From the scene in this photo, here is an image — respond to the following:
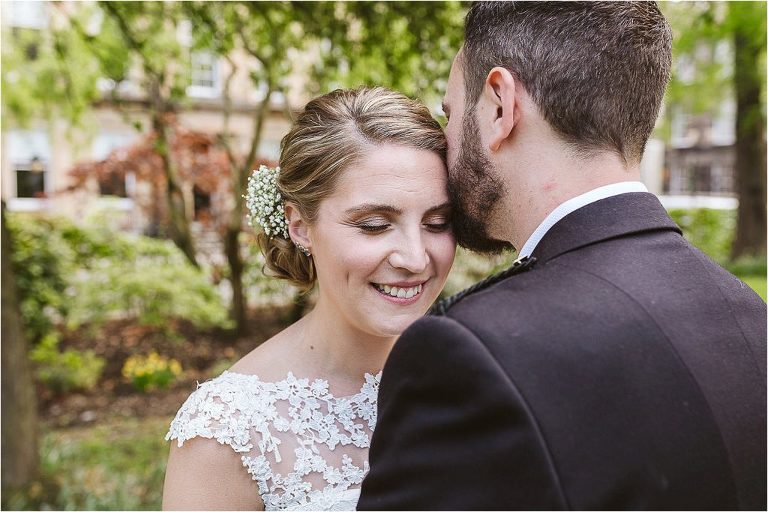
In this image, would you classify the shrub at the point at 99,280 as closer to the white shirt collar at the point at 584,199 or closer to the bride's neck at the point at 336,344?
the bride's neck at the point at 336,344

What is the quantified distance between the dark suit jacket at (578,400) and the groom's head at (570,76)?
0.40 metres

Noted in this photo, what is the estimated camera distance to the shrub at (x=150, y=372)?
8789 mm

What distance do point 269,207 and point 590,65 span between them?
141 centimetres

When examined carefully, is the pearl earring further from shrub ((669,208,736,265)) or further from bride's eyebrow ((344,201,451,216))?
shrub ((669,208,736,265))

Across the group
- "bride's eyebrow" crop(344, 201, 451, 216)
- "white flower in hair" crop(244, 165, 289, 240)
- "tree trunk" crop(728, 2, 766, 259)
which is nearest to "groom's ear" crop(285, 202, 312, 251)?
"white flower in hair" crop(244, 165, 289, 240)

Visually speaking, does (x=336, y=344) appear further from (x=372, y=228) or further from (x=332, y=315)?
(x=372, y=228)

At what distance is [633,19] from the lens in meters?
1.84

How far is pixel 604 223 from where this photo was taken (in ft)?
5.53

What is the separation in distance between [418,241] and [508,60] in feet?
2.05

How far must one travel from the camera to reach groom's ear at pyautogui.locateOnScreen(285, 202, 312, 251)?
256 centimetres

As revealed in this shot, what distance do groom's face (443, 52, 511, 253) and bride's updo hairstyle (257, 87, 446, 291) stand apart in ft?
0.53

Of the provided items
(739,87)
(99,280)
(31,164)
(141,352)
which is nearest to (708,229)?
(739,87)

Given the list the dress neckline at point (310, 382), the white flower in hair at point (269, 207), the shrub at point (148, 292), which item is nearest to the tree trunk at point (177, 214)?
the shrub at point (148, 292)

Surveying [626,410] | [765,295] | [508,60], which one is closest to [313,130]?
[508,60]
